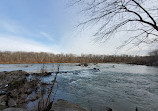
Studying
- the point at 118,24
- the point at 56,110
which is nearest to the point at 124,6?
the point at 118,24

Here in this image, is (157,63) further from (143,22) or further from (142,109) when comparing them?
(143,22)

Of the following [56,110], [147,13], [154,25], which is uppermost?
[147,13]

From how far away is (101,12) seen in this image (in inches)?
81.6

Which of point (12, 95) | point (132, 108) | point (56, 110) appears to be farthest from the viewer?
point (12, 95)

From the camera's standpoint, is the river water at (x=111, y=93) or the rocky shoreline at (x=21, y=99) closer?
the rocky shoreline at (x=21, y=99)

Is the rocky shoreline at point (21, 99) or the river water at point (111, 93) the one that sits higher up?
the rocky shoreline at point (21, 99)

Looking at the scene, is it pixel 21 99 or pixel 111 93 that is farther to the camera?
pixel 111 93

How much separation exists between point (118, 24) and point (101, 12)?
58cm

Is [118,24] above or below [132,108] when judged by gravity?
above

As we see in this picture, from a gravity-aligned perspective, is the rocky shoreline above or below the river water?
above

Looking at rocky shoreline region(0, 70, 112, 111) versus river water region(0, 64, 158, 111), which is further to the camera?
river water region(0, 64, 158, 111)

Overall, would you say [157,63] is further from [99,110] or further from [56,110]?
[56,110]

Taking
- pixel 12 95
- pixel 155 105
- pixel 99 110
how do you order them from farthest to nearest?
pixel 12 95, pixel 155 105, pixel 99 110

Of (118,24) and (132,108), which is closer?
(118,24)
